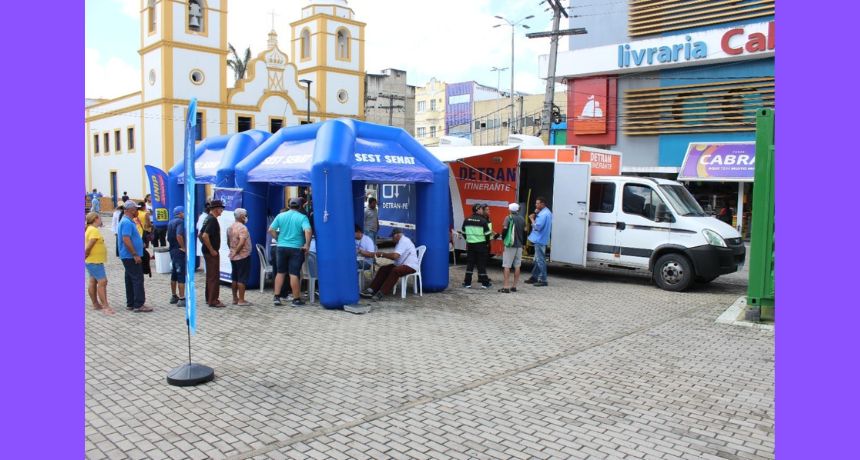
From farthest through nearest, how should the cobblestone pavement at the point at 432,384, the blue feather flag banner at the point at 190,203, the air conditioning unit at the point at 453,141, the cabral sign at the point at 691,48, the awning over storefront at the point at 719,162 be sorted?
the awning over storefront at the point at 719,162, the cabral sign at the point at 691,48, the air conditioning unit at the point at 453,141, the blue feather flag banner at the point at 190,203, the cobblestone pavement at the point at 432,384

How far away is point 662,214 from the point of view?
12125 mm

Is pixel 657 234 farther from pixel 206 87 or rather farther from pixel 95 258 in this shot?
pixel 206 87

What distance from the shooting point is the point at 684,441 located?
5090 millimetres

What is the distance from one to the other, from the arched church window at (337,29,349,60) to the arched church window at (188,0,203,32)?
33.4 feet

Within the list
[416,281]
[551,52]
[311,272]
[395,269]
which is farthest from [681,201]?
[551,52]

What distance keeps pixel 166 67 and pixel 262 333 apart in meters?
32.4

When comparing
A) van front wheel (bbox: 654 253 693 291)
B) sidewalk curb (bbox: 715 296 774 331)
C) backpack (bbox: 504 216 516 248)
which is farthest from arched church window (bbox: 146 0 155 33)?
sidewalk curb (bbox: 715 296 774 331)

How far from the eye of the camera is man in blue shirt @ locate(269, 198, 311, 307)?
9891 millimetres

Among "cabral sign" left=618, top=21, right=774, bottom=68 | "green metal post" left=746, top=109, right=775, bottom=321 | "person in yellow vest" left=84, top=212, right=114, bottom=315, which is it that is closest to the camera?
"green metal post" left=746, top=109, right=775, bottom=321

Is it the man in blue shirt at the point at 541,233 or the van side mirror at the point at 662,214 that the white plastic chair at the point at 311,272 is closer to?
the man in blue shirt at the point at 541,233

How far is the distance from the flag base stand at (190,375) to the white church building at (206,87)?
108 ft

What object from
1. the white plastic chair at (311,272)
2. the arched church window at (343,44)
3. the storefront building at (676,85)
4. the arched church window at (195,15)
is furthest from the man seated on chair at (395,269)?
the arched church window at (343,44)

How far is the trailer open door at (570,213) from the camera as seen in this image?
42.0 ft

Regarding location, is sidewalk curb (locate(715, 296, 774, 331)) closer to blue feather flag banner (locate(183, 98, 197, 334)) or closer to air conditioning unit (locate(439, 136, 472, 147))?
blue feather flag banner (locate(183, 98, 197, 334))
